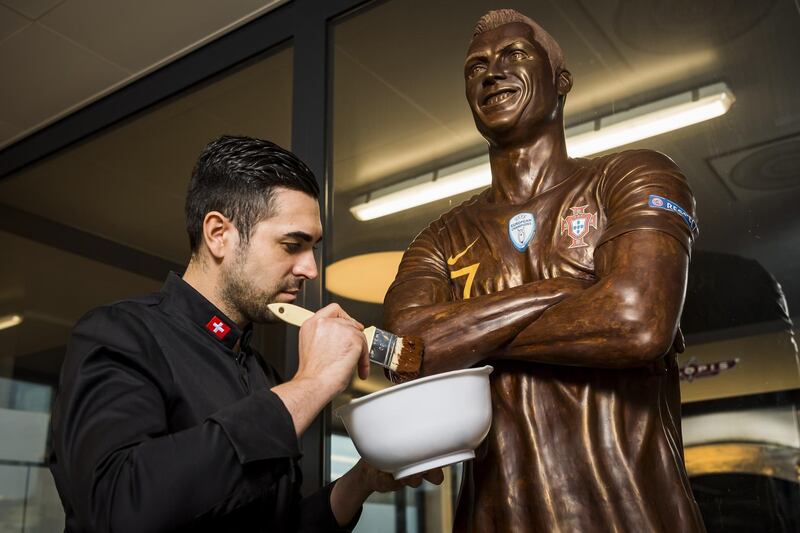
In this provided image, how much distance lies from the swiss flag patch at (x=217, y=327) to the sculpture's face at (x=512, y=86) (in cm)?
55

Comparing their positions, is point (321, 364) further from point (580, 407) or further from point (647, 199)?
point (647, 199)

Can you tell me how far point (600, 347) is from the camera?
108cm

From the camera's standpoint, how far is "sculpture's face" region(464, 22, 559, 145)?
1.32 meters

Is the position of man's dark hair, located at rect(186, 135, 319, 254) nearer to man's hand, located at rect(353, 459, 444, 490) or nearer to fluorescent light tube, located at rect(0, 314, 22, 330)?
man's hand, located at rect(353, 459, 444, 490)

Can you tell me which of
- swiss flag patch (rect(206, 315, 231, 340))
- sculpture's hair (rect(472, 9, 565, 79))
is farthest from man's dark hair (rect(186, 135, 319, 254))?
sculpture's hair (rect(472, 9, 565, 79))

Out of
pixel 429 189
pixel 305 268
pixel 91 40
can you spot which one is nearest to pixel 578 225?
pixel 305 268

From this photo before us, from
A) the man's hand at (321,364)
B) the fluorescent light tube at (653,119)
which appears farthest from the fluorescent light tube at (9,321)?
the man's hand at (321,364)

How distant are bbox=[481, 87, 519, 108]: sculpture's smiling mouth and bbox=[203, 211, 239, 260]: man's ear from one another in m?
0.48

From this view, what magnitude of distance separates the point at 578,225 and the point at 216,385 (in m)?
0.61

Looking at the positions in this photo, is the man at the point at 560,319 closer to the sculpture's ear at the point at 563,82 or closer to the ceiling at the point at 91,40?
the sculpture's ear at the point at 563,82

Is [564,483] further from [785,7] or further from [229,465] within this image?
[785,7]

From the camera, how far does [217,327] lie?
1.31 m

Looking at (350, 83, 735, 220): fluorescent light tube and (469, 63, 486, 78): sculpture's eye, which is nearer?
(469, 63, 486, 78): sculpture's eye

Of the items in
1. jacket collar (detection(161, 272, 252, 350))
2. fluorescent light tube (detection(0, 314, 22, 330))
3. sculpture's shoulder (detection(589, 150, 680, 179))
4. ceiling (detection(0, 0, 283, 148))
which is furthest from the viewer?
fluorescent light tube (detection(0, 314, 22, 330))
